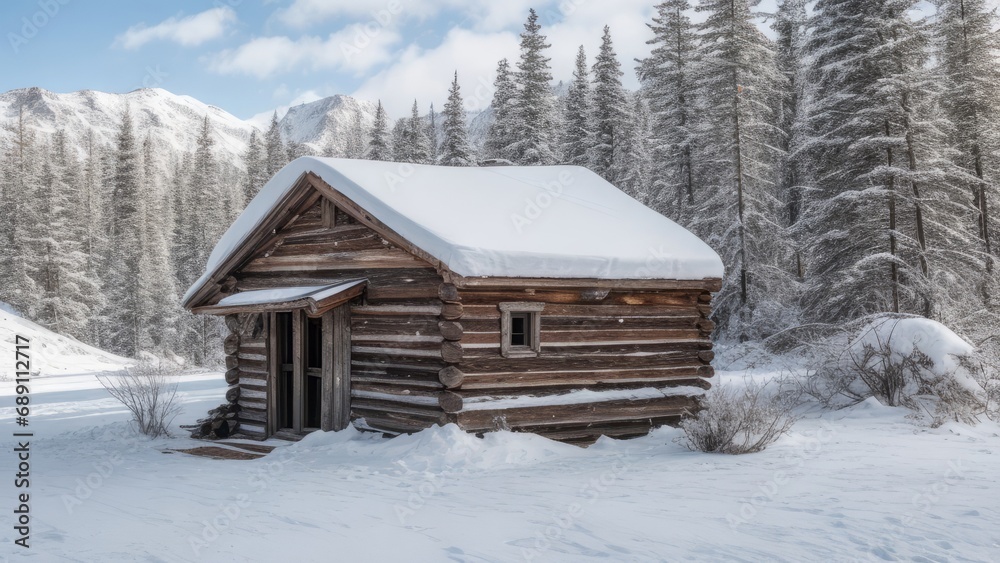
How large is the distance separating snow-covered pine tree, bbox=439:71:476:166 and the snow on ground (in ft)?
89.2

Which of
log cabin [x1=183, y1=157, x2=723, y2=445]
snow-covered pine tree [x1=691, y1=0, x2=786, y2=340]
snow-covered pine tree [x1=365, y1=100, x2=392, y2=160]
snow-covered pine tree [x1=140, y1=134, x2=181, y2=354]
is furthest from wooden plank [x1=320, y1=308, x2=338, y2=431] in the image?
snow-covered pine tree [x1=140, y1=134, x2=181, y2=354]

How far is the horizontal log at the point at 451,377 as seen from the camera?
9805mm

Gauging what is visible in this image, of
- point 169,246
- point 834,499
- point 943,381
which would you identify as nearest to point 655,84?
point 943,381

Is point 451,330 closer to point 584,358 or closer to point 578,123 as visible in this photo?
point 584,358

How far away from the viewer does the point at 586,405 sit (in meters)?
11.1

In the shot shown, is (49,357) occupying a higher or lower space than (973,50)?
lower

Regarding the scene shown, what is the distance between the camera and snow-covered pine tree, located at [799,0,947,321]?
66.0 ft

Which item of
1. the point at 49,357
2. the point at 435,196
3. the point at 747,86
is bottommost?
the point at 49,357

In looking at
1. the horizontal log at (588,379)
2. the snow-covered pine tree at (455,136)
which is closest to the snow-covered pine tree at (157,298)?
the snow-covered pine tree at (455,136)

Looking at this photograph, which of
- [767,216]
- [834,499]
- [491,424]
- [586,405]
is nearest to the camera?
[834,499]

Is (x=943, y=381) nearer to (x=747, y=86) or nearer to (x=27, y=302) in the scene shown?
(x=747, y=86)

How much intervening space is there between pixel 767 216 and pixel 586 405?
20.4 metres

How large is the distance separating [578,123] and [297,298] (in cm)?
2970

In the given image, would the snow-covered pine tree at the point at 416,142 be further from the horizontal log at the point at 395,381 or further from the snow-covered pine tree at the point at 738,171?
the horizontal log at the point at 395,381
